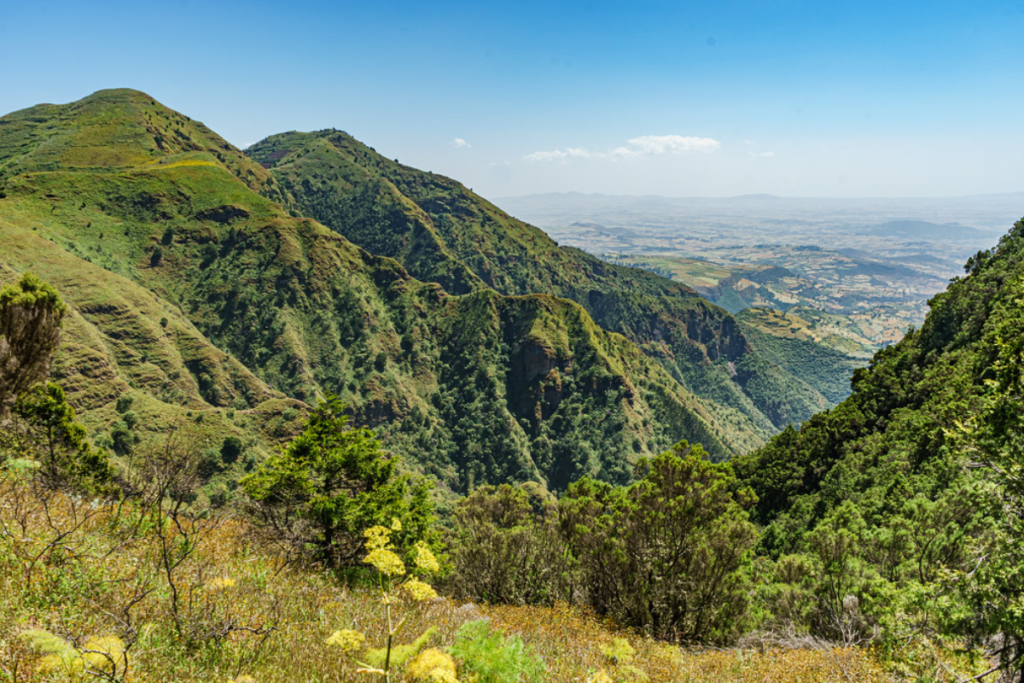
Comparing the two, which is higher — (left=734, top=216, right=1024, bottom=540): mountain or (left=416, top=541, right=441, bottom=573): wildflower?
(left=416, top=541, right=441, bottom=573): wildflower

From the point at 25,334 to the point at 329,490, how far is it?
45.0 feet

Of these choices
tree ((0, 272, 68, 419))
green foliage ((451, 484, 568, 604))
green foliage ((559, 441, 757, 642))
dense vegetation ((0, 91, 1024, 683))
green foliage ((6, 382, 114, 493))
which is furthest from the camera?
tree ((0, 272, 68, 419))

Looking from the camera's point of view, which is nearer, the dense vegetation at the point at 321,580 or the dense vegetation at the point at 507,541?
the dense vegetation at the point at 321,580

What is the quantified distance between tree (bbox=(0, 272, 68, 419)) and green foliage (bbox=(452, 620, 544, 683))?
21906 mm

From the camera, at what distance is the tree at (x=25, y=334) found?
61.3 ft

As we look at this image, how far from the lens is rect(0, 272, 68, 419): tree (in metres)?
18.7

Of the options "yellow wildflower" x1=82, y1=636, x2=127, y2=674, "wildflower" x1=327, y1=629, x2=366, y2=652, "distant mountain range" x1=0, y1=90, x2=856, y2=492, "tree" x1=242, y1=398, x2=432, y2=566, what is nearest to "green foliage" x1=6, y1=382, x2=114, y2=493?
"tree" x1=242, y1=398, x2=432, y2=566

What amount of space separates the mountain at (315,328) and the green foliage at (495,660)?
87.8 m

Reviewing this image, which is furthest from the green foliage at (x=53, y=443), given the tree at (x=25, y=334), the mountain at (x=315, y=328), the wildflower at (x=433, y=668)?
the mountain at (x=315, y=328)

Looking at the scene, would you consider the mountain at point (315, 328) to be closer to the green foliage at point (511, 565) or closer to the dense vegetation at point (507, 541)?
the dense vegetation at point (507, 541)

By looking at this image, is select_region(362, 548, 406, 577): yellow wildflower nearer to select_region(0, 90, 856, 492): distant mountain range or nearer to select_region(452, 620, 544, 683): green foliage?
select_region(452, 620, 544, 683): green foliage

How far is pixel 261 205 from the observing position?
478ft

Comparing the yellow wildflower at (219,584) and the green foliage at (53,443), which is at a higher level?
the yellow wildflower at (219,584)

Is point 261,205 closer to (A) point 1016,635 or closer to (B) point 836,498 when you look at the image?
(B) point 836,498
